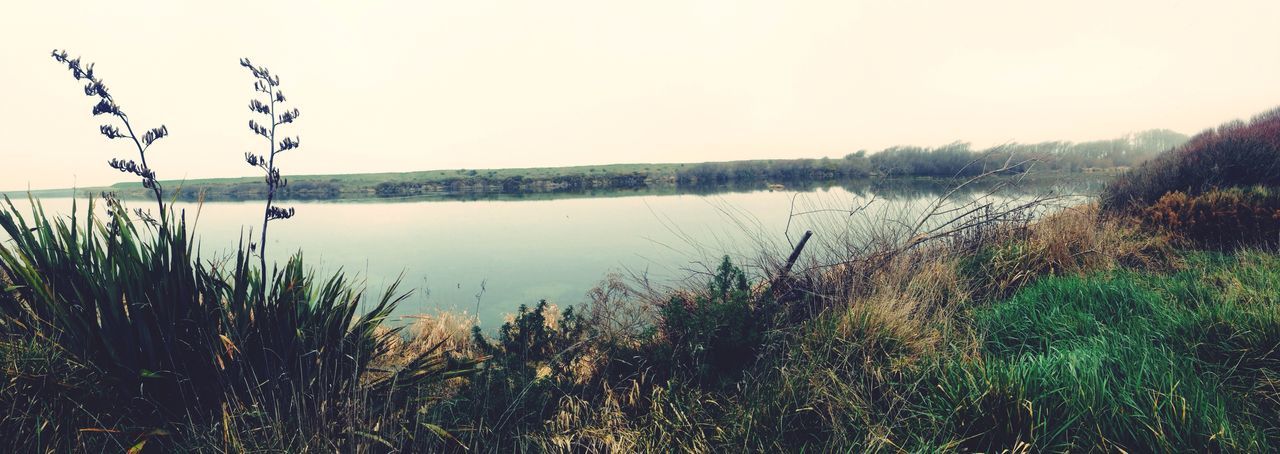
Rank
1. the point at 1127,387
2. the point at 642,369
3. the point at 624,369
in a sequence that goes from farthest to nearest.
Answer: the point at 624,369 < the point at 642,369 < the point at 1127,387

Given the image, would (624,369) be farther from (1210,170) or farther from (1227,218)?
(1210,170)

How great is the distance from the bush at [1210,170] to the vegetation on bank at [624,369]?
5295mm

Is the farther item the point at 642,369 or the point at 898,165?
the point at 898,165

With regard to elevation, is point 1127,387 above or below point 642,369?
above

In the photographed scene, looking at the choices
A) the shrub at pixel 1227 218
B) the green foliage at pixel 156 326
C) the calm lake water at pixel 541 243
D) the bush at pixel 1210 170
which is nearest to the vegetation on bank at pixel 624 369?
the green foliage at pixel 156 326

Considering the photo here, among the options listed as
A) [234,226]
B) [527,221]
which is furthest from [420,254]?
[234,226]

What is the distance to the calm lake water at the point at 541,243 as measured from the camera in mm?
7742

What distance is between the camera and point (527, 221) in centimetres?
2552

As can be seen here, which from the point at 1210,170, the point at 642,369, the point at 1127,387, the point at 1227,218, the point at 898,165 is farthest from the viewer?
the point at 898,165

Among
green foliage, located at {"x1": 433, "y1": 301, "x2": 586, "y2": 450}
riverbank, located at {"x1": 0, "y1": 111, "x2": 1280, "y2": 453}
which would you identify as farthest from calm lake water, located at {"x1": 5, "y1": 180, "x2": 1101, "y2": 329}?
riverbank, located at {"x1": 0, "y1": 111, "x2": 1280, "y2": 453}

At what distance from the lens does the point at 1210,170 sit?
9.05m

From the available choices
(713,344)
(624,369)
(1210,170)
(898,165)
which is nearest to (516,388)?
(624,369)

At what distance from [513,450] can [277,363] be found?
153 centimetres

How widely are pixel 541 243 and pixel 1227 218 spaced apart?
51.9 feet
